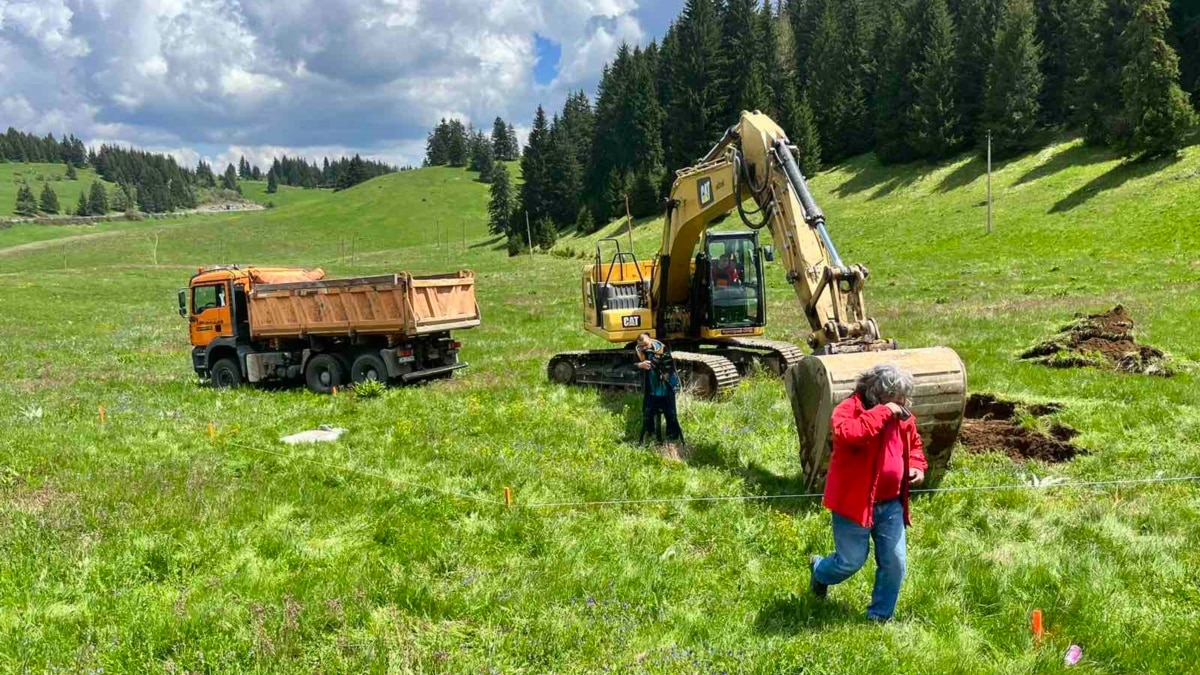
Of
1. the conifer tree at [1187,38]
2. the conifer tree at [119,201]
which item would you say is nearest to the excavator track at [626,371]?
the conifer tree at [1187,38]

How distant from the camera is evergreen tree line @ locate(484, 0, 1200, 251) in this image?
4950 cm

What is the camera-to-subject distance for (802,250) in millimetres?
9867

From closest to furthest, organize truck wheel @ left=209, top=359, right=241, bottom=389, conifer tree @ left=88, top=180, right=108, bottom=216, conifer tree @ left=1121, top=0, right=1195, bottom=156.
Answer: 1. truck wheel @ left=209, top=359, right=241, bottom=389
2. conifer tree @ left=1121, top=0, right=1195, bottom=156
3. conifer tree @ left=88, top=180, right=108, bottom=216

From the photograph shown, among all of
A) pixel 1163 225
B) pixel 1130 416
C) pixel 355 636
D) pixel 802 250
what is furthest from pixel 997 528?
pixel 1163 225

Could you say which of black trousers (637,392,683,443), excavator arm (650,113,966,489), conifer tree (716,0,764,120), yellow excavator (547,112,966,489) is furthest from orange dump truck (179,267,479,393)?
conifer tree (716,0,764,120)

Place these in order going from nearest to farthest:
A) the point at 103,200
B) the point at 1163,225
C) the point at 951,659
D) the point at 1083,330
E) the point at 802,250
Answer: the point at 951,659 → the point at 802,250 → the point at 1083,330 → the point at 1163,225 → the point at 103,200

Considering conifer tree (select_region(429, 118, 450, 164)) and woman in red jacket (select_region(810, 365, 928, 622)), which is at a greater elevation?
conifer tree (select_region(429, 118, 450, 164))

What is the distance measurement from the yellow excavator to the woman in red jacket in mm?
2037

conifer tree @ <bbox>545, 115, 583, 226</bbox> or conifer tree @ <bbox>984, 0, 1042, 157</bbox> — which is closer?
conifer tree @ <bbox>984, 0, 1042, 157</bbox>

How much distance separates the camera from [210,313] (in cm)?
1975

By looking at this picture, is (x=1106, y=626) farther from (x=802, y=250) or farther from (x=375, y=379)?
(x=375, y=379)

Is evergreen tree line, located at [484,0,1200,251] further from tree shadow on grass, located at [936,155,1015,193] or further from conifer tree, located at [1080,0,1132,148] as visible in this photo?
tree shadow on grass, located at [936,155,1015,193]

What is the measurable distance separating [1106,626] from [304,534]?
272 inches

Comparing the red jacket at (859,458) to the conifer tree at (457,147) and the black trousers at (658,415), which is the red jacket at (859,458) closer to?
the black trousers at (658,415)
